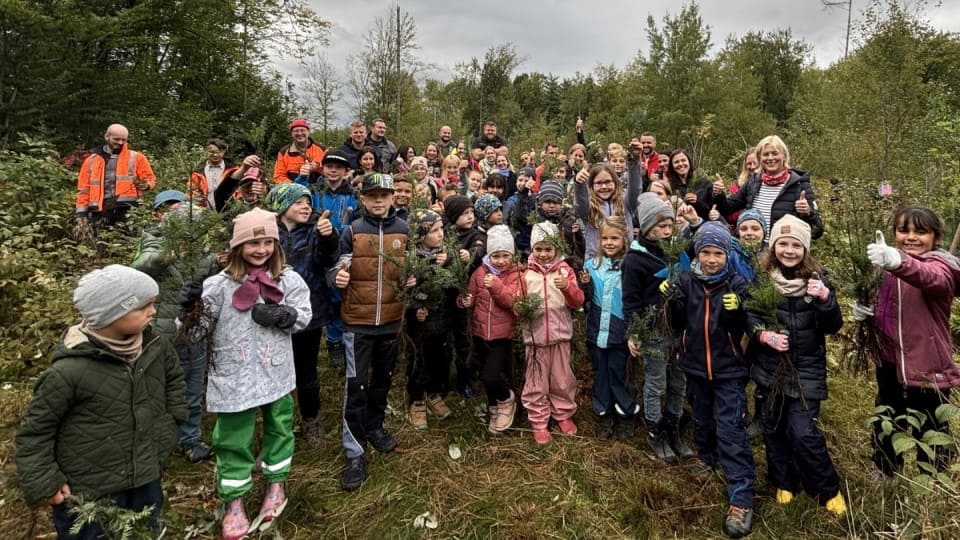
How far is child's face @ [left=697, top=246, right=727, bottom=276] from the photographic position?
11.5 ft

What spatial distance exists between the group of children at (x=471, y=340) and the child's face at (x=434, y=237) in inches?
0.5

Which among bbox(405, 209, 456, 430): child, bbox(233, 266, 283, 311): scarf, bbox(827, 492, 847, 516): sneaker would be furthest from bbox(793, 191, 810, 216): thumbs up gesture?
bbox(233, 266, 283, 311): scarf

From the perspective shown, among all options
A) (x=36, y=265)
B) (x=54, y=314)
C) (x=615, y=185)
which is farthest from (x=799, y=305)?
(x=36, y=265)

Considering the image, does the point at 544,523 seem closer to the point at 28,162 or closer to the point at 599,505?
the point at 599,505

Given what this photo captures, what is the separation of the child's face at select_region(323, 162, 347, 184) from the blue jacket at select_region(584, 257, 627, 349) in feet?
10.3

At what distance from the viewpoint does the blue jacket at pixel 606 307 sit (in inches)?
165

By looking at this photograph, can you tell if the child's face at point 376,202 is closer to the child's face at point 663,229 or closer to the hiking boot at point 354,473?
the hiking boot at point 354,473

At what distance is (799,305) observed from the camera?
10.7 feet

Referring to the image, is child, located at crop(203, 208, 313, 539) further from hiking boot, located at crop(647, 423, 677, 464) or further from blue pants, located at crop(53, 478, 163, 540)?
hiking boot, located at crop(647, 423, 677, 464)

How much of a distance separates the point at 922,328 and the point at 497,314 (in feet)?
10.00

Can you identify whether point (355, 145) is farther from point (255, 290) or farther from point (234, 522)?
point (234, 522)

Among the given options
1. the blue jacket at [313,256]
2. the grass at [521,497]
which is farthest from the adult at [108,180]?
the blue jacket at [313,256]

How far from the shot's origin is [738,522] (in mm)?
3270

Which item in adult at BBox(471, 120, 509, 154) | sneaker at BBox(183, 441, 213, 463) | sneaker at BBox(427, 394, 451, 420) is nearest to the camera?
sneaker at BBox(183, 441, 213, 463)
